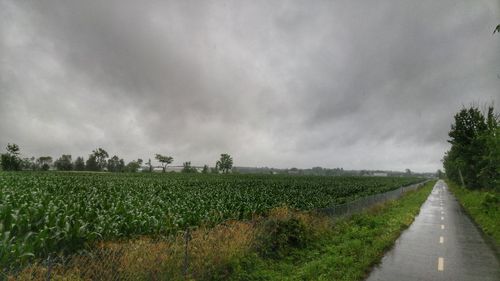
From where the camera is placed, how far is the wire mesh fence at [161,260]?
6.14 metres

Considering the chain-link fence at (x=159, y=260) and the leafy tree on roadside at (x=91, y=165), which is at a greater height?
the leafy tree on roadside at (x=91, y=165)

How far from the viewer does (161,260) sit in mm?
7227

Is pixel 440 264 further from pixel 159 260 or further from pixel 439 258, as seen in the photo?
pixel 159 260

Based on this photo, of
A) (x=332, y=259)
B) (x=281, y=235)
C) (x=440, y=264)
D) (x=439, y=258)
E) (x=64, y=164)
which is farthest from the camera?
(x=64, y=164)

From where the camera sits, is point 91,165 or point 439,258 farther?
point 91,165

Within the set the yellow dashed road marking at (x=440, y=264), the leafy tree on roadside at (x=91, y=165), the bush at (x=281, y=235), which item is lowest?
the yellow dashed road marking at (x=440, y=264)

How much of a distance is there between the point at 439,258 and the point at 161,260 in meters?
9.44

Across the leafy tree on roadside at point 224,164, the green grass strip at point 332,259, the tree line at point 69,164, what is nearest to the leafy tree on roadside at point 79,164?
the tree line at point 69,164

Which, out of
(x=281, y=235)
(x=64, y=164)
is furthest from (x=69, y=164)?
(x=281, y=235)

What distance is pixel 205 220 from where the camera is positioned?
1498 centimetres

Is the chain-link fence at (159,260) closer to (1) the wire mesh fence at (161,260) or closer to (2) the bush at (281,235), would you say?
(1) the wire mesh fence at (161,260)

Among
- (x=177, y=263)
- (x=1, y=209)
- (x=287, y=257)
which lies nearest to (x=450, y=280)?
(x=287, y=257)

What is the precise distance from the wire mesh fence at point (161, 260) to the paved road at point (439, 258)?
148 inches

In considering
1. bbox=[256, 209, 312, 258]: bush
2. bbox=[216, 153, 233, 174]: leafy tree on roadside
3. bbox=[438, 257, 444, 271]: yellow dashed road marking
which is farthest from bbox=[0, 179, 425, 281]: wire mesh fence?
bbox=[216, 153, 233, 174]: leafy tree on roadside
